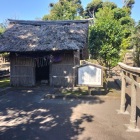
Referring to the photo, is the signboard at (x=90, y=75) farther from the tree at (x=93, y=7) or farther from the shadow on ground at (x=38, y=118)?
the tree at (x=93, y=7)

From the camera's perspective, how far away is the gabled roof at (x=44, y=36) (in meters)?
16.4

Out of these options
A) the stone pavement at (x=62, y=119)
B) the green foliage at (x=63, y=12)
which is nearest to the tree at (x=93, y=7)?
the green foliage at (x=63, y=12)

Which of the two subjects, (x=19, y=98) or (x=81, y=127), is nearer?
(x=81, y=127)

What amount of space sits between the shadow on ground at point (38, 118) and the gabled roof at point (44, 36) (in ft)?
12.4

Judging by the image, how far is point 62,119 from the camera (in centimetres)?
971

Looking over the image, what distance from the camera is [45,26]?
19.6m

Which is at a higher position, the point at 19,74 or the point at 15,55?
the point at 15,55

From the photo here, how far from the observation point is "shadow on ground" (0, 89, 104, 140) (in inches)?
314

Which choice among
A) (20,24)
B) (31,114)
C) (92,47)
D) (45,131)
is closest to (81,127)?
(45,131)

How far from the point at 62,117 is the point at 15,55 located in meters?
9.17

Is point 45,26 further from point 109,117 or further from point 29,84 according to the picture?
point 109,117

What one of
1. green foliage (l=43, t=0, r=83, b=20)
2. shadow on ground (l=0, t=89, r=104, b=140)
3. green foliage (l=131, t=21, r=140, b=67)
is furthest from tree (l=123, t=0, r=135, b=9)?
shadow on ground (l=0, t=89, r=104, b=140)

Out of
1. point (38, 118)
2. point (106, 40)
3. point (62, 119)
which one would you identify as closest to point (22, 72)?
point (106, 40)

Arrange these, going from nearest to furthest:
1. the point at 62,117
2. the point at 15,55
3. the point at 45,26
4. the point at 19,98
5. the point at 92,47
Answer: the point at 62,117 → the point at 19,98 → the point at 92,47 → the point at 15,55 → the point at 45,26
